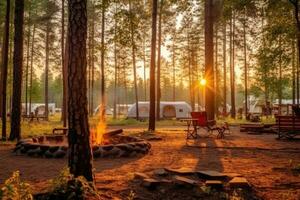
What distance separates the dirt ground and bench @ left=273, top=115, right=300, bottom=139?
242 cm

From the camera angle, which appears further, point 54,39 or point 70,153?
point 54,39

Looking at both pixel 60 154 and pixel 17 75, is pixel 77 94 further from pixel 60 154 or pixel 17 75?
pixel 17 75

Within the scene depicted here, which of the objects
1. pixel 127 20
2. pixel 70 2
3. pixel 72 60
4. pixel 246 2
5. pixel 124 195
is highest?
pixel 246 2

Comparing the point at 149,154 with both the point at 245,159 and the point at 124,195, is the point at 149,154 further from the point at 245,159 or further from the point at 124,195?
the point at 124,195

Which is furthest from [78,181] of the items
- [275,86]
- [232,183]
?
[275,86]

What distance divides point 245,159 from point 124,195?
15.9 ft

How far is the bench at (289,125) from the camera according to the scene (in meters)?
14.8

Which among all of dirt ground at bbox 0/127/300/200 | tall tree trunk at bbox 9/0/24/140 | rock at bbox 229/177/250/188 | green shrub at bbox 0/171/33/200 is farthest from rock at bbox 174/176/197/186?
tall tree trunk at bbox 9/0/24/140

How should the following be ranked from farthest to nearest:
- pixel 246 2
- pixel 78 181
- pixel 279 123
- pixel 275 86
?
pixel 275 86, pixel 279 123, pixel 246 2, pixel 78 181

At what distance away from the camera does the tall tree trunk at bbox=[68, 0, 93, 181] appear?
5742 millimetres

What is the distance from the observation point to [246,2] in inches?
471

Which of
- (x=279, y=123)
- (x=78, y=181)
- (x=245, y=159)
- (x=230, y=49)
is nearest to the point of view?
(x=78, y=181)

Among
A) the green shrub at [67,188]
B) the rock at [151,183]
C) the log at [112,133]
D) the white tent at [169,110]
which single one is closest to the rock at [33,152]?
the log at [112,133]

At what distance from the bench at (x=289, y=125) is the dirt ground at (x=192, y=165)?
2423 millimetres
